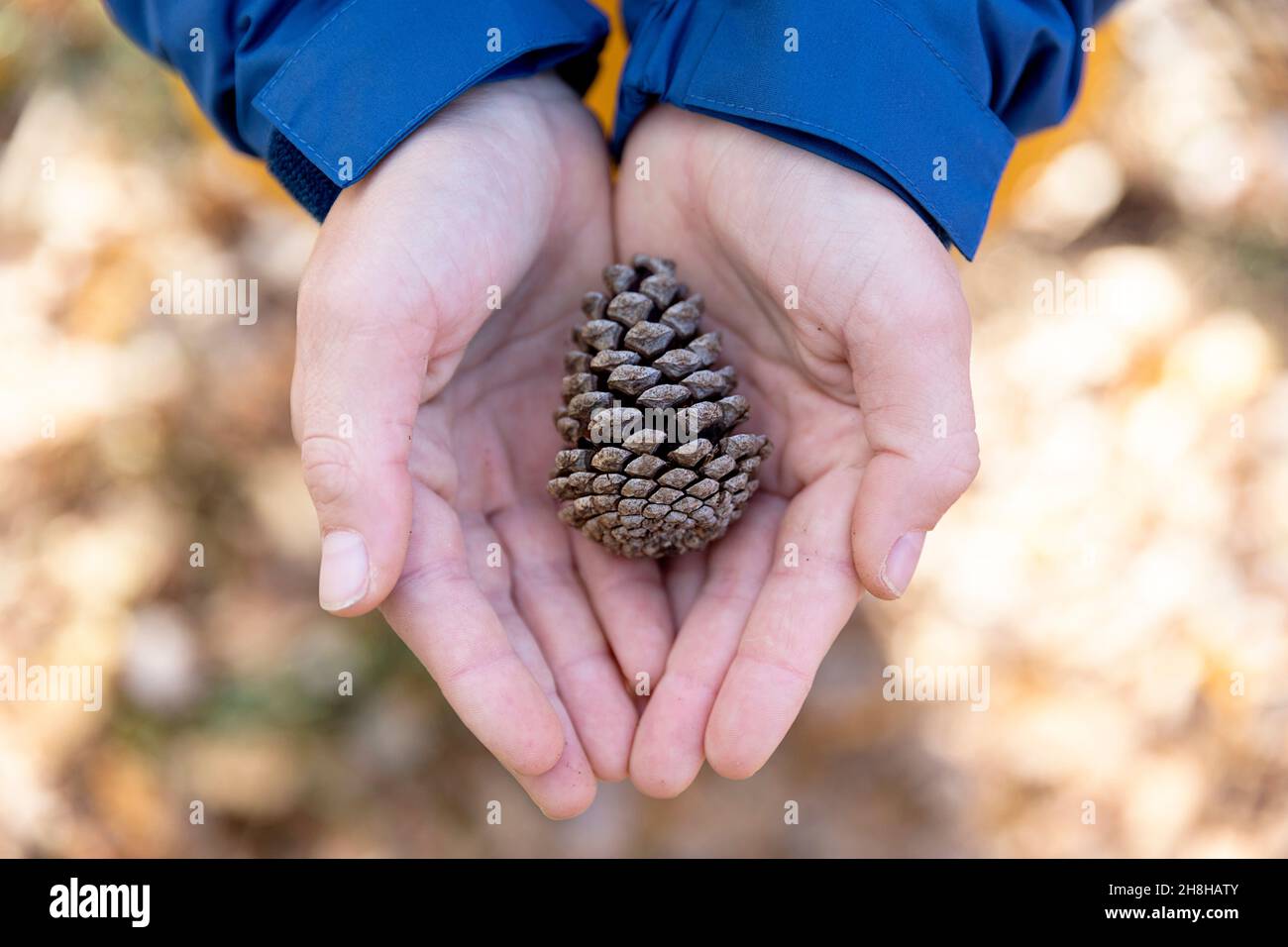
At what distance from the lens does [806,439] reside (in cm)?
131

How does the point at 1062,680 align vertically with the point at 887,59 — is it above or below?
below

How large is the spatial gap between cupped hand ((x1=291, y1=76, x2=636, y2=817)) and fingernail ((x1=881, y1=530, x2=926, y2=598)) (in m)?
0.35

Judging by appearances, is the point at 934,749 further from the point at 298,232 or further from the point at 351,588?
the point at 298,232

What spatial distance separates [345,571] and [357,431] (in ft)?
0.47

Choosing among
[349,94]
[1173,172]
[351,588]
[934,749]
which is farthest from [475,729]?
[1173,172]

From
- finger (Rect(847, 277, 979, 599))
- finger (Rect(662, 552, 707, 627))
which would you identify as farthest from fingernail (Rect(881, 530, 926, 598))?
finger (Rect(662, 552, 707, 627))

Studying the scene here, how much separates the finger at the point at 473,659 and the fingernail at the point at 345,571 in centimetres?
8

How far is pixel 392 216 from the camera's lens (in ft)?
3.82

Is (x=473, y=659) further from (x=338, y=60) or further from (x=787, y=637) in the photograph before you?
(x=338, y=60)

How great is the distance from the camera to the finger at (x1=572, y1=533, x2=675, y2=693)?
125cm

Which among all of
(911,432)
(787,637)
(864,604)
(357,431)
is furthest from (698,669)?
(864,604)

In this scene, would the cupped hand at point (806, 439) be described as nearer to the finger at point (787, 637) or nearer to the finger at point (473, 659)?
the finger at point (787, 637)

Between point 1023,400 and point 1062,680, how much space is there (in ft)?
1.60

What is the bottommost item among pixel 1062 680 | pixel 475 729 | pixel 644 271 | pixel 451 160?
pixel 1062 680
